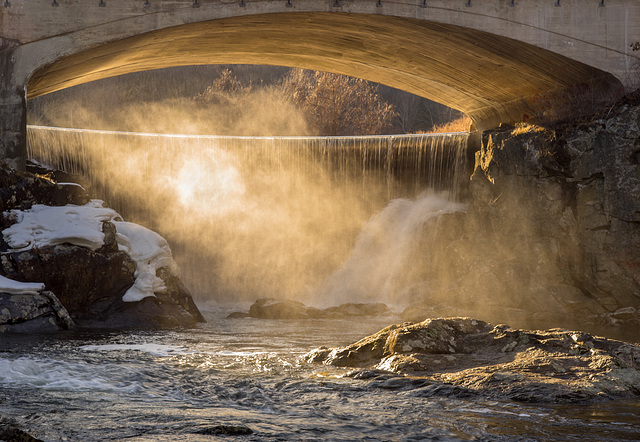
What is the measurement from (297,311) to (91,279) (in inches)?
199

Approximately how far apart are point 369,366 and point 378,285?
38.1 feet

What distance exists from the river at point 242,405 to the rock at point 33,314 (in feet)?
5.64

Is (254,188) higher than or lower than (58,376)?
higher

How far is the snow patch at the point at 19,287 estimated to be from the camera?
12.2 m

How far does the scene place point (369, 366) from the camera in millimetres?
8305

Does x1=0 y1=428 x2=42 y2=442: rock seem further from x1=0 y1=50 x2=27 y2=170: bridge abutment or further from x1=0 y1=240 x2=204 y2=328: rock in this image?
x1=0 y1=50 x2=27 y2=170: bridge abutment

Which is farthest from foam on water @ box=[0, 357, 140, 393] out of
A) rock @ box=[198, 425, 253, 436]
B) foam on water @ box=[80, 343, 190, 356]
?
rock @ box=[198, 425, 253, 436]

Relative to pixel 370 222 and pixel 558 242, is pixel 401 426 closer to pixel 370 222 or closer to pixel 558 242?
pixel 558 242

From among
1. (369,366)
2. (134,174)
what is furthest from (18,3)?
(369,366)

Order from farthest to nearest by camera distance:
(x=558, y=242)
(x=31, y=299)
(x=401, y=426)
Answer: (x=558, y=242), (x=31, y=299), (x=401, y=426)

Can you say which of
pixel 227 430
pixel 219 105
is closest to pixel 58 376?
pixel 227 430

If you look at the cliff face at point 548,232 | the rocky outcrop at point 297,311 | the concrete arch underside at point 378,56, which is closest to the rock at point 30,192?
the concrete arch underside at point 378,56

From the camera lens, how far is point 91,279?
540 inches

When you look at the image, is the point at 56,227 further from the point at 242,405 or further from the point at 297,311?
the point at 242,405
